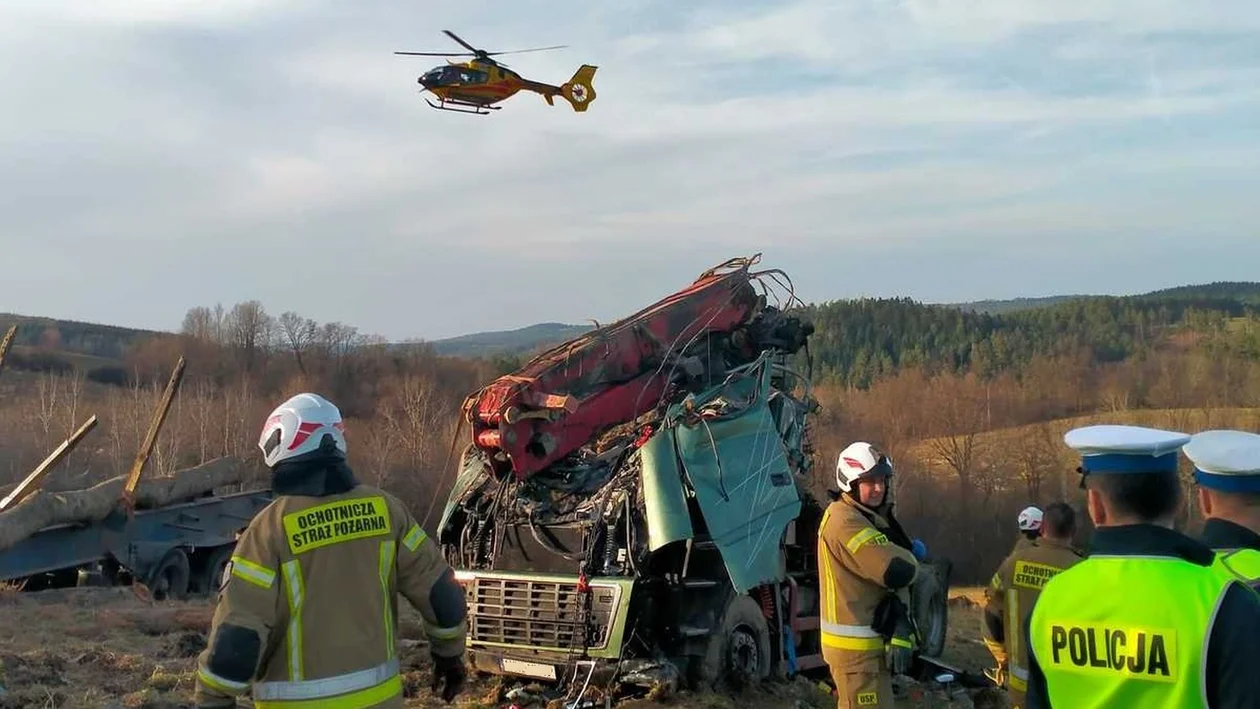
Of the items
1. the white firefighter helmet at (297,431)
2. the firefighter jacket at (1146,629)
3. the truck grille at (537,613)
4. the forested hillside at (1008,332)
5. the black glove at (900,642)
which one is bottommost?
the truck grille at (537,613)

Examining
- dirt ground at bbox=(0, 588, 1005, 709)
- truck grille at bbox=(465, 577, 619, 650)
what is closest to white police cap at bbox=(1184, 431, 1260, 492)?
dirt ground at bbox=(0, 588, 1005, 709)

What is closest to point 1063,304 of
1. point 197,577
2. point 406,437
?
point 406,437

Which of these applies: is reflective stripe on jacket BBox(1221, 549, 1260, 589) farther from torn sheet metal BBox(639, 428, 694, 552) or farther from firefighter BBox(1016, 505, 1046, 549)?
torn sheet metal BBox(639, 428, 694, 552)

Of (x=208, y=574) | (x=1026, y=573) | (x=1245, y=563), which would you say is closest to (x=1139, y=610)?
(x=1245, y=563)

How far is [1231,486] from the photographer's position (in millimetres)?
2838

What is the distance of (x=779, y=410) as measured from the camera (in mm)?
9812

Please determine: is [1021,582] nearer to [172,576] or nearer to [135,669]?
[135,669]

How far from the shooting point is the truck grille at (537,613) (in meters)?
8.27

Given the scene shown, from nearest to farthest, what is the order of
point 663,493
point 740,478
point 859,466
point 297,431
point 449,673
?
1. point 297,431
2. point 449,673
3. point 859,466
4. point 663,493
5. point 740,478

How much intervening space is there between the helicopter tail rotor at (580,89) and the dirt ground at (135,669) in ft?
46.0

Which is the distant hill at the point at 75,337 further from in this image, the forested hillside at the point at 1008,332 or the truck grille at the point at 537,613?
the truck grille at the point at 537,613

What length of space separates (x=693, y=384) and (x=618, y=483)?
5.48 ft

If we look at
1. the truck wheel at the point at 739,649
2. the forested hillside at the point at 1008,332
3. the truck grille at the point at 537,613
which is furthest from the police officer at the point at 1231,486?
the forested hillside at the point at 1008,332

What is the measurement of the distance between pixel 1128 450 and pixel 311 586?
2.56 meters
